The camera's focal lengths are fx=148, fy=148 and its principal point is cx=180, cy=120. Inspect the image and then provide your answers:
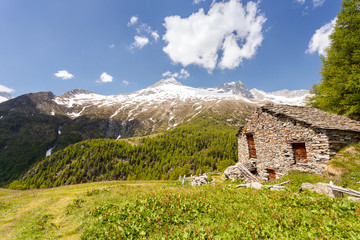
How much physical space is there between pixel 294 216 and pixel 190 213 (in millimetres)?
4208

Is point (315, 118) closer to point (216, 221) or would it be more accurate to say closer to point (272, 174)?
point (272, 174)

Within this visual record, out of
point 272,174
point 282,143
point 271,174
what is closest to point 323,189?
point 282,143

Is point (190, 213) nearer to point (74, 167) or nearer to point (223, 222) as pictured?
point (223, 222)

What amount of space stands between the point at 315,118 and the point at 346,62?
10.9 m

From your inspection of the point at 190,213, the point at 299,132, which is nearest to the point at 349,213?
the point at 190,213

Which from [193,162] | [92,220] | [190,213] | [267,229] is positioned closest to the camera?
[267,229]

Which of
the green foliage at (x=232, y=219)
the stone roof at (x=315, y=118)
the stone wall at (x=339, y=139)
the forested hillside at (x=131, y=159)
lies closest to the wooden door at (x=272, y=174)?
the stone wall at (x=339, y=139)

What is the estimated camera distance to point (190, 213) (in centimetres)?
Result: 703

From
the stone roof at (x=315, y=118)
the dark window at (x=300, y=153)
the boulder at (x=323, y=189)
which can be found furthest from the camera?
the dark window at (x=300, y=153)

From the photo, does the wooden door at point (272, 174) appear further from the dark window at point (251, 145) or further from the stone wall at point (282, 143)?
the dark window at point (251, 145)

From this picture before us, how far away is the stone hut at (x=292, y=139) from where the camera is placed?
13.4 metres

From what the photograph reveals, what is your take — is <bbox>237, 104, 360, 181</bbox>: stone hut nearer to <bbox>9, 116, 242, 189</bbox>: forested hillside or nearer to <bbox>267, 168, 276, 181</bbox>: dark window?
<bbox>267, 168, 276, 181</bbox>: dark window

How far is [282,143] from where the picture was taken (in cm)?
1636

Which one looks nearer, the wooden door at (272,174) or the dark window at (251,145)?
the wooden door at (272,174)
